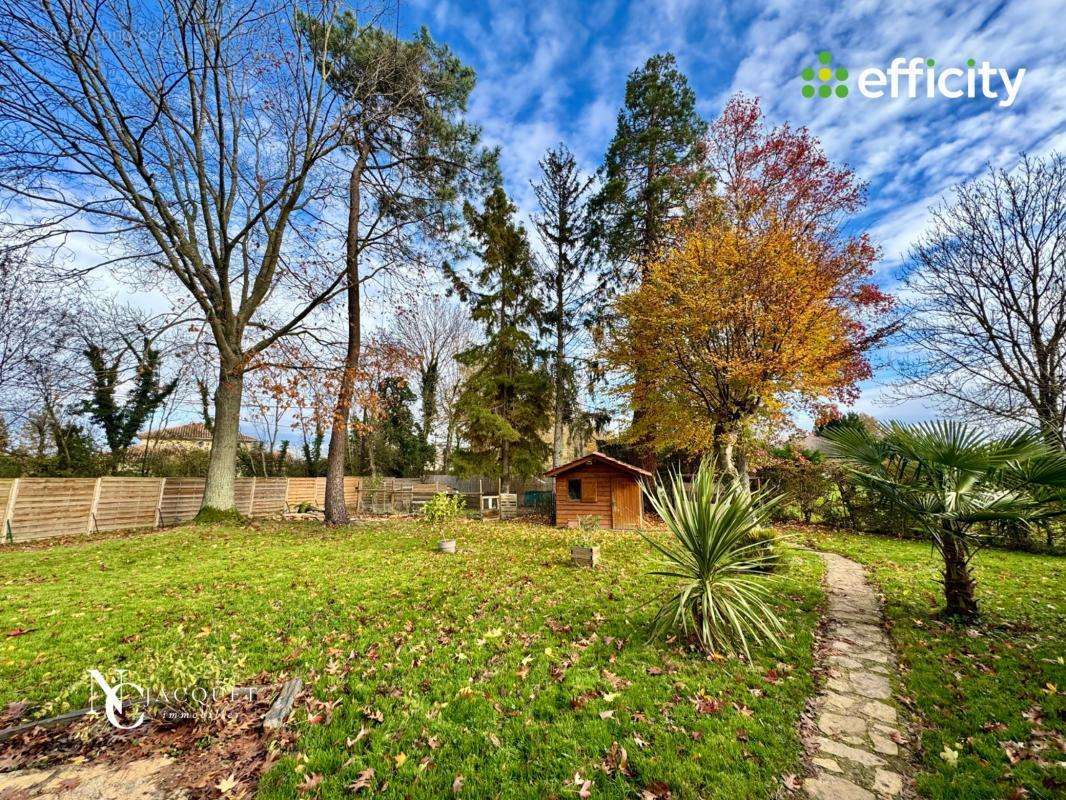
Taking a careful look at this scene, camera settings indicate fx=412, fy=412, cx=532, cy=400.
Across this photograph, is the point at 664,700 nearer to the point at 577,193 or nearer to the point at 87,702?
the point at 87,702

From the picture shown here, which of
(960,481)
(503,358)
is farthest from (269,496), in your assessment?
(960,481)

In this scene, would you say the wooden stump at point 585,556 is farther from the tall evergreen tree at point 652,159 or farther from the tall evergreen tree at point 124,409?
the tall evergreen tree at point 124,409

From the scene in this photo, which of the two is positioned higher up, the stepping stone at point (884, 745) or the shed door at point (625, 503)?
the shed door at point (625, 503)

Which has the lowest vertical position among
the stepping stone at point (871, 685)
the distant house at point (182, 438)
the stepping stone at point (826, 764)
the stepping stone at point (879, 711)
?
the stepping stone at point (826, 764)

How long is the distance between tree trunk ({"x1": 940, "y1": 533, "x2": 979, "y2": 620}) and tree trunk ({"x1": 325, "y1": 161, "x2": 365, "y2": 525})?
13.2 metres

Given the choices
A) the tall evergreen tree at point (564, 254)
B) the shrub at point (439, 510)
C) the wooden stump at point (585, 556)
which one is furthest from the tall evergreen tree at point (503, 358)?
the wooden stump at point (585, 556)

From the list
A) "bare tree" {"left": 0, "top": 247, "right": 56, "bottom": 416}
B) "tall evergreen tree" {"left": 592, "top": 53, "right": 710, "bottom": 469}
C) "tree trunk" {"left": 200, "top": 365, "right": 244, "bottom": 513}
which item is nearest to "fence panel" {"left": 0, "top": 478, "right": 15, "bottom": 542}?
"tree trunk" {"left": 200, "top": 365, "right": 244, "bottom": 513}

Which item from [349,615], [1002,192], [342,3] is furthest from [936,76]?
[342,3]

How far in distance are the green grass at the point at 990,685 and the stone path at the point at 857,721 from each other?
0.56ft

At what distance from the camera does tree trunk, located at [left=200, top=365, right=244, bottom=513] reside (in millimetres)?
Result: 11773

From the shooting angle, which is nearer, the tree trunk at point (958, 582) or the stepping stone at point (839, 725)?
the stepping stone at point (839, 725)

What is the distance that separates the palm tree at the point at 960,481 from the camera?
496cm

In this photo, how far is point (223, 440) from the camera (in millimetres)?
11867

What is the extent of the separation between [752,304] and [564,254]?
38.3 feet
